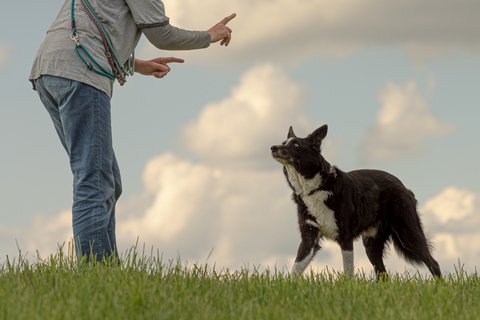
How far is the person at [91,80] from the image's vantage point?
6508mm

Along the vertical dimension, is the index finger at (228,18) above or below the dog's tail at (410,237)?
above

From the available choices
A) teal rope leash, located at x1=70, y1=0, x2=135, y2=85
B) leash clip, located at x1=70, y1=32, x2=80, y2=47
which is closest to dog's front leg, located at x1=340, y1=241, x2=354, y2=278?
teal rope leash, located at x1=70, y1=0, x2=135, y2=85

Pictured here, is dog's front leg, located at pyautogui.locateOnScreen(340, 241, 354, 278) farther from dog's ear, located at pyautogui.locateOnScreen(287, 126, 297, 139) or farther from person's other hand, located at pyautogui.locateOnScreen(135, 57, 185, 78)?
person's other hand, located at pyautogui.locateOnScreen(135, 57, 185, 78)

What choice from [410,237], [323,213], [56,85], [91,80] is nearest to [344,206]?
[323,213]

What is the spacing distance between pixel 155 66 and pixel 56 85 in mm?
1268

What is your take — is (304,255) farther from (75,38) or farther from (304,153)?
(75,38)

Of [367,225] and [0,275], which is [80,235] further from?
[367,225]

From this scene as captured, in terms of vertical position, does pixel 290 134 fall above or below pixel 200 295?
above

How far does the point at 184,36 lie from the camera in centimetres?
700

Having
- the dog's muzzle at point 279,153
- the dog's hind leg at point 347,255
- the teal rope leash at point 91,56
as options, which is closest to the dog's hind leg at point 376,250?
the dog's hind leg at point 347,255

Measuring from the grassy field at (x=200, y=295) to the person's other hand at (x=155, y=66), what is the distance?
6.51ft

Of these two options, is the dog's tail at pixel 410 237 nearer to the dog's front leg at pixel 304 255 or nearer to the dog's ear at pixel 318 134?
the dog's front leg at pixel 304 255

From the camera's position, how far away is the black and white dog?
31.3ft

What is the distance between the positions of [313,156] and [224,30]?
2910 millimetres
